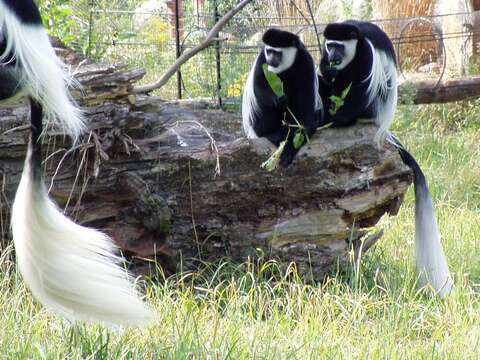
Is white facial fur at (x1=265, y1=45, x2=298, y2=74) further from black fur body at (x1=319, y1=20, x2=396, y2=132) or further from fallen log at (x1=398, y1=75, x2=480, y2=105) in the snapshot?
fallen log at (x1=398, y1=75, x2=480, y2=105)

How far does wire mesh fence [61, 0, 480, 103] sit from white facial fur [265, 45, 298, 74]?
829 mm

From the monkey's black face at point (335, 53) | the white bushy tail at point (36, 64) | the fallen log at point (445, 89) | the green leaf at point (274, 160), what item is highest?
the white bushy tail at point (36, 64)

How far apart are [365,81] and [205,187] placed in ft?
3.93

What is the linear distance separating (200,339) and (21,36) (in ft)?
3.70

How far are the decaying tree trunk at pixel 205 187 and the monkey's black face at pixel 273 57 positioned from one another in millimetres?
581

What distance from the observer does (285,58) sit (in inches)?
140

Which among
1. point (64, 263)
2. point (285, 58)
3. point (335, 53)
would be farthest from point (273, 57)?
point (64, 263)

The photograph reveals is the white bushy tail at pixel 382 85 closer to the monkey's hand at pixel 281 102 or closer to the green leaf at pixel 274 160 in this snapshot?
the monkey's hand at pixel 281 102

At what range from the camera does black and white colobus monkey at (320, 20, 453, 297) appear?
11.0ft

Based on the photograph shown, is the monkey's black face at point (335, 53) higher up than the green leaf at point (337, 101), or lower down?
higher up

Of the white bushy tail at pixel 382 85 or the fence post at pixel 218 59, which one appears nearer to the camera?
the white bushy tail at pixel 382 85

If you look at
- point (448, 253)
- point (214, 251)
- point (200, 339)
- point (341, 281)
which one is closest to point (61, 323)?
point (200, 339)

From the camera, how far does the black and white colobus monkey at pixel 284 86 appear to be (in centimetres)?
347

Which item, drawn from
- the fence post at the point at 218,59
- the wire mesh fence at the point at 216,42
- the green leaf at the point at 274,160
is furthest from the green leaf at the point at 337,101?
the fence post at the point at 218,59
